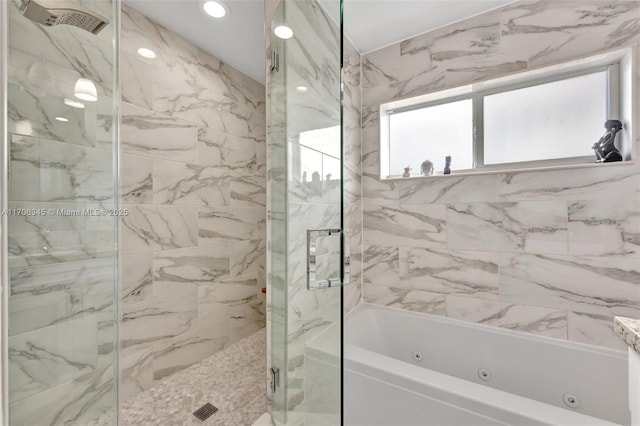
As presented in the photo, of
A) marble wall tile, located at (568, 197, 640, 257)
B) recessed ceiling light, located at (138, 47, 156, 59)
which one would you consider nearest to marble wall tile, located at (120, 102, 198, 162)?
recessed ceiling light, located at (138, 47, 156, 59)

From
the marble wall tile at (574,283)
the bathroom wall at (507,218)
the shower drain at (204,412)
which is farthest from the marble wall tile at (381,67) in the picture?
the shower drain at (204,412)

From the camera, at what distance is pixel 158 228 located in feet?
5.03

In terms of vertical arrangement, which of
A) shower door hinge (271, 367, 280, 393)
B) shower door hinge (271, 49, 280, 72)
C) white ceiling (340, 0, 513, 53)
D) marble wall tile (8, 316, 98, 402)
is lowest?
shower door hinge (271, 367, 280, 393)

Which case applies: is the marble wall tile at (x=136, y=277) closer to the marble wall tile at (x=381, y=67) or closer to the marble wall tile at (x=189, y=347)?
the marble wall tile at (x=189, y=347)

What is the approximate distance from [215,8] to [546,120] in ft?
6.82

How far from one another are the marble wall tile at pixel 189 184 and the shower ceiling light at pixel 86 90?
75cm

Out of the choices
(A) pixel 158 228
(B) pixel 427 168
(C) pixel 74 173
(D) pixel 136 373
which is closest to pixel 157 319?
(D) pixel 136 373

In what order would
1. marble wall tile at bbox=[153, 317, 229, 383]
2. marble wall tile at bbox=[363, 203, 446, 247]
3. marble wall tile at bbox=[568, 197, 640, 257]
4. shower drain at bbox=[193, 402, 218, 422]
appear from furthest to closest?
1. marble wall tile at bbox=[363, 203, 446, 247]
2. marble wall tile at bbox=[153, 317, 229, 383]
3. marble wall tile at bbox=[568, 197, 640, 257]
4. shower drain at bbox=[193, 402, 218, 422]

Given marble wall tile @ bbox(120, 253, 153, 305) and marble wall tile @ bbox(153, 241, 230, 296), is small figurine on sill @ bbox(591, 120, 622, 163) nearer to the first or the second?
marble wall tile @ bbox(153, 241, 230, 296)

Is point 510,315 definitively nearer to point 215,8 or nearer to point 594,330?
point 594,330

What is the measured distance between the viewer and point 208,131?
1.81 m

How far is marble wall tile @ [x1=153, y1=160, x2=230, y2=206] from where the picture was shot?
1.55m

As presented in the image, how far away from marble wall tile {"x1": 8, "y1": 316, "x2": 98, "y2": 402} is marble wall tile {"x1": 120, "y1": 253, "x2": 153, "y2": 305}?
0.59m

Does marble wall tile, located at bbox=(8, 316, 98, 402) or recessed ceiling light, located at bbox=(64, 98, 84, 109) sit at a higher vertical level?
recessed ceiling light, located at bbox=(64, 98, 84, 109)
